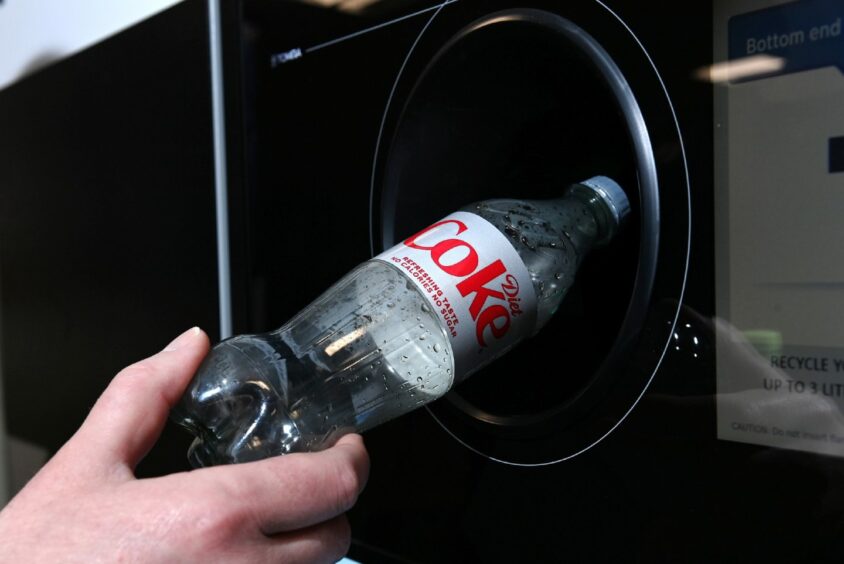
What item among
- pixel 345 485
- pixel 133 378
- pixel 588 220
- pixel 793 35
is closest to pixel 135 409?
pixel 133 378

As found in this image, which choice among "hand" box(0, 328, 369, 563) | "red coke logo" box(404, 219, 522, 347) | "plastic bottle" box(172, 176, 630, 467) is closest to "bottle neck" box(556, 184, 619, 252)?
"plastic bottle" box(172, 176, 630, 467)

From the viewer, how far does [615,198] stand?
513 millimetres

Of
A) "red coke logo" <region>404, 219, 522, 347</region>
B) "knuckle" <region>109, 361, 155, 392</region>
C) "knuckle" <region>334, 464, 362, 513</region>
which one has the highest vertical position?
"red coke logo" <region>404, 219, 522, 347</region>

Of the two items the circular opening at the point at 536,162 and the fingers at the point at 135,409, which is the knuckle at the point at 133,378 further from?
the circular opening at the point at 536,162

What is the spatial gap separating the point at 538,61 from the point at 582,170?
10 cm

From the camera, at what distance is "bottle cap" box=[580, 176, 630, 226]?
1.68 feet

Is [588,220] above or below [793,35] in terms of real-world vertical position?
below

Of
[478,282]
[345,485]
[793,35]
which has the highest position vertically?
[793,35]

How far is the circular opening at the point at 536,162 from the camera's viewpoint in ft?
1.60

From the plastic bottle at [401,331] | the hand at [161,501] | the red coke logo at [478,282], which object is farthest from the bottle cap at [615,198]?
the hand at [161,501]

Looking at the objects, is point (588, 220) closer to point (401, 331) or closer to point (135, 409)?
point (401, 331)

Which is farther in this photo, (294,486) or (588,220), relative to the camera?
(588,220)

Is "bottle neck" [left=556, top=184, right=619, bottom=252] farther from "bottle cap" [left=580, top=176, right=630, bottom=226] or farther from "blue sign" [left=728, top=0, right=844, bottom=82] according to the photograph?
"blue sign" [left=728, top=0, right=844, bottom=82]

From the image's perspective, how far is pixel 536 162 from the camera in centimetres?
58
